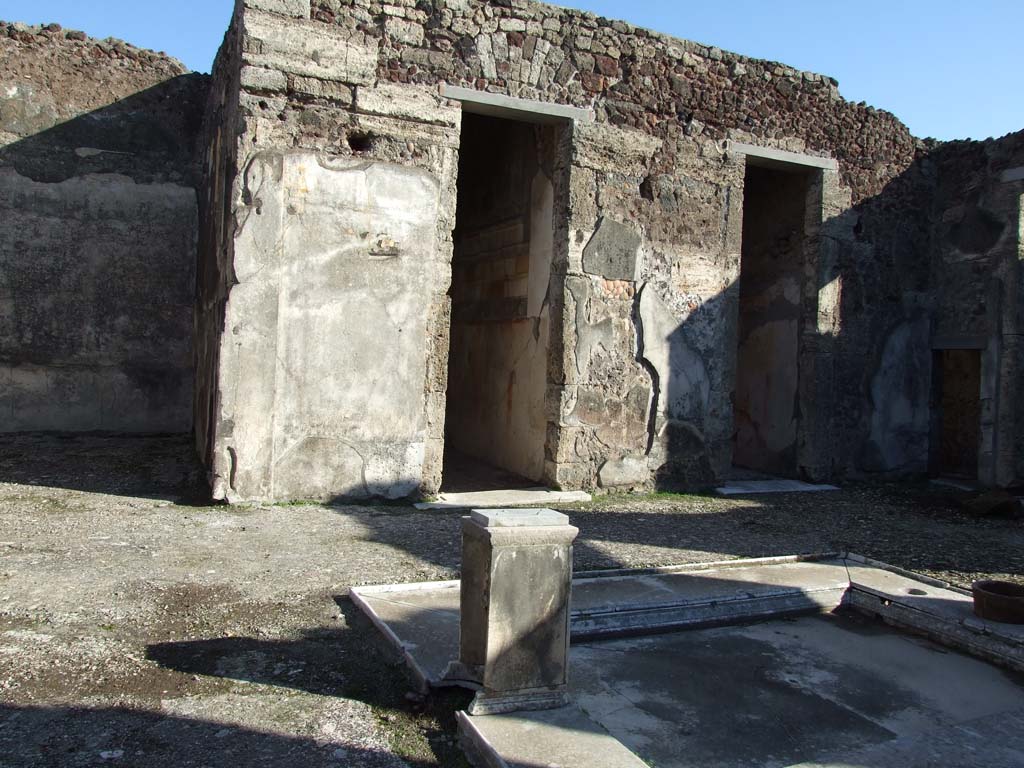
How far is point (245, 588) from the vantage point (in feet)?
13.0

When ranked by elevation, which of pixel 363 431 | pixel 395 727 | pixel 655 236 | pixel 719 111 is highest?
pixel 719 111

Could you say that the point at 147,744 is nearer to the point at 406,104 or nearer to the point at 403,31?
the point at 406,104

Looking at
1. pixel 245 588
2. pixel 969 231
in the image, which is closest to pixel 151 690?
pixel 245 588

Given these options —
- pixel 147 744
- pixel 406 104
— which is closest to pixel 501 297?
pixel 406 104

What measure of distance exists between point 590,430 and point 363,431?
196cm

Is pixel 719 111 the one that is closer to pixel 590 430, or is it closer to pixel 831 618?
pixel 590 430

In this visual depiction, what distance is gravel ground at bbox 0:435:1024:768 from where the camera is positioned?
2.53 metres

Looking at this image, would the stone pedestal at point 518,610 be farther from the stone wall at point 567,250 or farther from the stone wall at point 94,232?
the stone wall at point 94,232

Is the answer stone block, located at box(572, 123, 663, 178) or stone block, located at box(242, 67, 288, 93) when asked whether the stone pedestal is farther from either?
stone block, located at box(572, 123, 663, 178)

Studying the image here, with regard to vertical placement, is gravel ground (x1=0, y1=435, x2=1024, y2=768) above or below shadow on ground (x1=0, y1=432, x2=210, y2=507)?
below

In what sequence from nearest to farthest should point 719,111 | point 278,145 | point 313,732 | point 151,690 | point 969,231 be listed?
1. point 313,732
2. point 151,690
3. point 278,145
4. point 719,111
5. point 969,231

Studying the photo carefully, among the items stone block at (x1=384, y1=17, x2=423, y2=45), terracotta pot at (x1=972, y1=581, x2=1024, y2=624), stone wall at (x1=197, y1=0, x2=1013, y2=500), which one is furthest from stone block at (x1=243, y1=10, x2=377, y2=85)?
terracotta pot at (x1=972, y1=581, x2=1024, y2=624)

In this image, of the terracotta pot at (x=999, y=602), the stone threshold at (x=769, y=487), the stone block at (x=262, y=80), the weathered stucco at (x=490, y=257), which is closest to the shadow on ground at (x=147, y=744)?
the terracotta pot at (x=999, y=602)

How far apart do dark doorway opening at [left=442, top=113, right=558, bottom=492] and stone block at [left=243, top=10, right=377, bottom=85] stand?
6.01 ft
